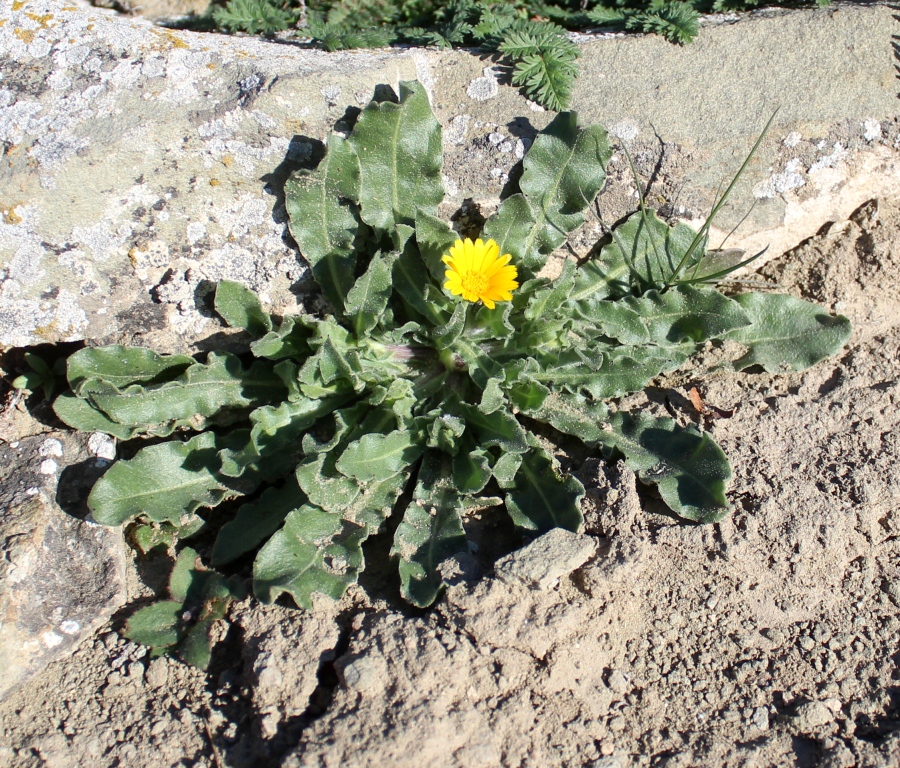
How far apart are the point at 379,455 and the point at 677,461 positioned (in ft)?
3.65

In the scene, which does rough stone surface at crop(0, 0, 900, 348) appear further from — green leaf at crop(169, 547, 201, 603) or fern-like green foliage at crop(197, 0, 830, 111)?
green leaf at crop(169, 547, 201, 603)

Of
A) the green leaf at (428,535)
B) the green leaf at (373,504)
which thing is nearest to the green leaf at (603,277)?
the green leaf at (428,535)

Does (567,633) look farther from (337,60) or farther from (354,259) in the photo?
(337,60)

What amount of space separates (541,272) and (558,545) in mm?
1378

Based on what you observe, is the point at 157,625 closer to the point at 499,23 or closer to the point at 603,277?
the point at 603,277

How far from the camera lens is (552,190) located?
317 cm

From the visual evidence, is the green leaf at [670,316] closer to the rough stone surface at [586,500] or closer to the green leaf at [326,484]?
the rough stone surface at [586,500]

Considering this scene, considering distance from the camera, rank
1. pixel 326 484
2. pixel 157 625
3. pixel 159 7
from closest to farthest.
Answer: pixel 157 625 → pixel 326 484 → pixel 159 7

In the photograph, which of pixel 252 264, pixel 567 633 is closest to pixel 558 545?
pixel 567 633

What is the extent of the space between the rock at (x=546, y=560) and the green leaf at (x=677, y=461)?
1.33 feet

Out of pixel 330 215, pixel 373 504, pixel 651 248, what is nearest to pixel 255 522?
pixel 373 504

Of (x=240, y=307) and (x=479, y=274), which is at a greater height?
(x=479, y=274)

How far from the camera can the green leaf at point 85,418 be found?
9.73ft

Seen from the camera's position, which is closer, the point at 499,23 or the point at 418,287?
the point at 418,287
